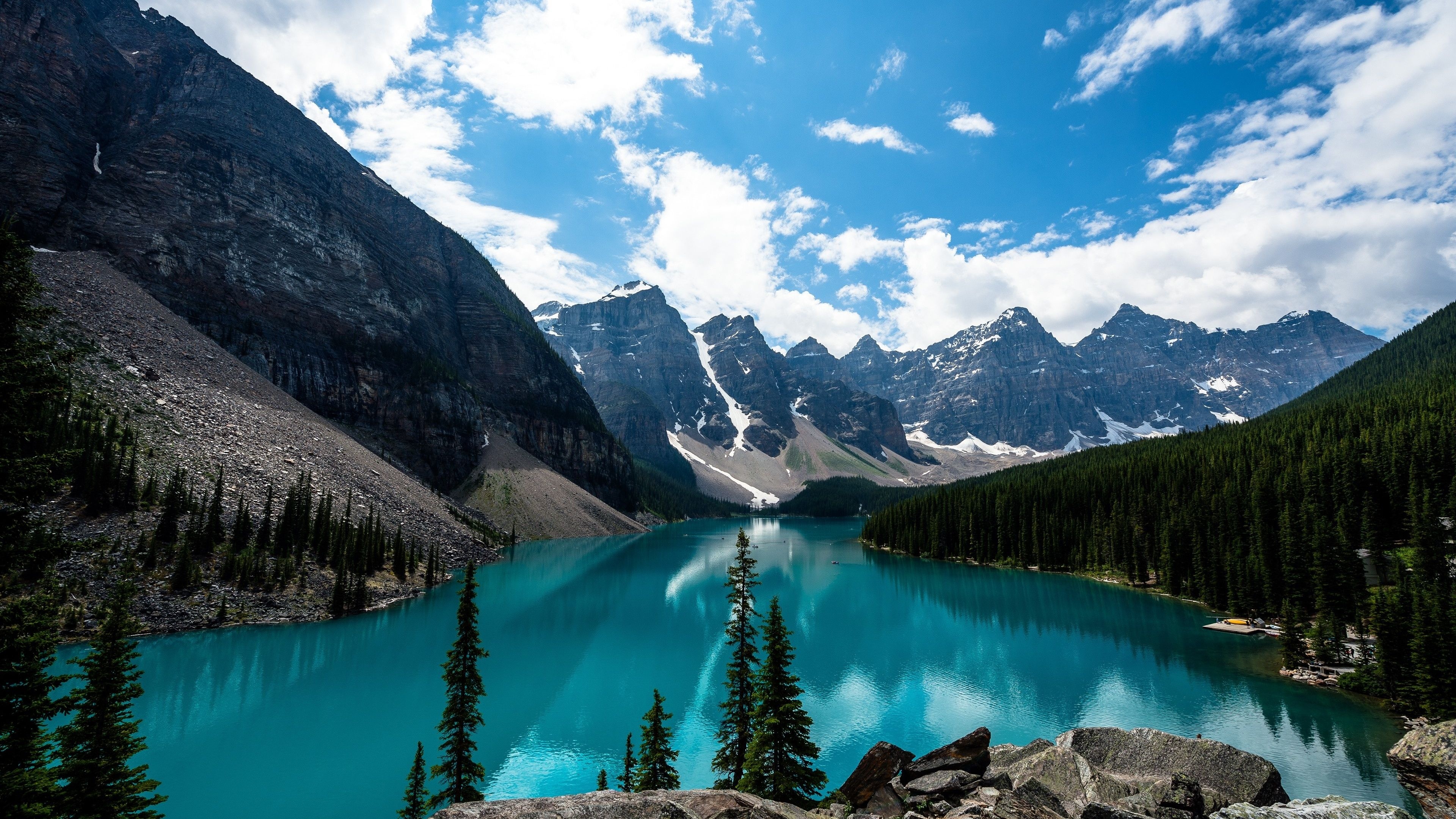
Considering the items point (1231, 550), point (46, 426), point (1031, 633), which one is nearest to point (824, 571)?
point (1031, 633)

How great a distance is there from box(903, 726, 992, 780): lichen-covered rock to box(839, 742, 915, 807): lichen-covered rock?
1.84 ft

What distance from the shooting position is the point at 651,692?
3791 cm

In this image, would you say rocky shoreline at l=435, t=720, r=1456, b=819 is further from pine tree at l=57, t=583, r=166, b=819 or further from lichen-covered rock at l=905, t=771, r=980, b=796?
pine tree at l=57, t=583, r=166, b=819

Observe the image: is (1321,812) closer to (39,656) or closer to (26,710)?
(26,710)

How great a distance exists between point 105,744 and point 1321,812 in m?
24.4

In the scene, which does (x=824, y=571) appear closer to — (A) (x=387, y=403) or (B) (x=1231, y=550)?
(B) (x=1231, y=550)

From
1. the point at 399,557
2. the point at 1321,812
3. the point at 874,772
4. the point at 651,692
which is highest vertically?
the point at 1321,812

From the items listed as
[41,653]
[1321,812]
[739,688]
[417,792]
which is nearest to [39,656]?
[41,653]

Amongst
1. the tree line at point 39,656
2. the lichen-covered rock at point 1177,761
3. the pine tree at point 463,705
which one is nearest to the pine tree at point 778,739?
the lichen-covered rock at point 1177,761

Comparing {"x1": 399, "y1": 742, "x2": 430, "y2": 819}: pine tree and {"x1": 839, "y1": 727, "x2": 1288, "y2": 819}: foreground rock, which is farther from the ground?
{"x1": 839, "y1": 727, "x2": 1288, "y2": 819}: foreground rock

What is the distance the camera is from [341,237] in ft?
442

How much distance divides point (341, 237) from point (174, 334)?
59663 mm

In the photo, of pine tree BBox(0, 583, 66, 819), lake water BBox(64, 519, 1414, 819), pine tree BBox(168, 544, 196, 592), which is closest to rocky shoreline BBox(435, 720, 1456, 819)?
pine tree BBox(0, 583, 66, 819)

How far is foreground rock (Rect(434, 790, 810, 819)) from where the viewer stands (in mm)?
9203
